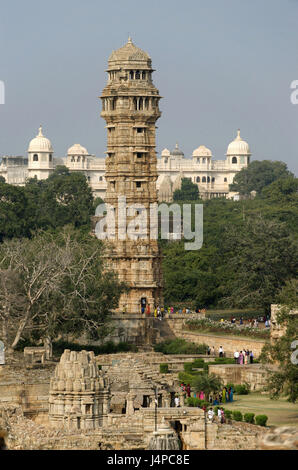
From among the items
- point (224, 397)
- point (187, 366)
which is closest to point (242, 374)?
point (187, 366)

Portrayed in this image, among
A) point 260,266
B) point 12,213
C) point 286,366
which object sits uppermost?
point 12,213

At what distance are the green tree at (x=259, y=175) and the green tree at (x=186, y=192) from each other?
7580mm

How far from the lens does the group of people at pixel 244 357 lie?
190ft

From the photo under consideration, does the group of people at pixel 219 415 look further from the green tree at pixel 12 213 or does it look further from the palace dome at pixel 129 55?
the green tree at pixel 12 213

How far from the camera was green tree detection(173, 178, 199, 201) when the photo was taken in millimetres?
162000

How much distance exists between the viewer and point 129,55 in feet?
233

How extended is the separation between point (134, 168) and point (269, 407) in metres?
24.8

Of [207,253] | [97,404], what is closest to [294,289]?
[97,404]

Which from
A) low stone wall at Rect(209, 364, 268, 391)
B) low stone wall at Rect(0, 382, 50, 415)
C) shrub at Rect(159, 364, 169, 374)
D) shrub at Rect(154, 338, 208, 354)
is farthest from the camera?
shrub at Rect(154, 338, 208, 354)

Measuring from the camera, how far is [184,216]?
106 m

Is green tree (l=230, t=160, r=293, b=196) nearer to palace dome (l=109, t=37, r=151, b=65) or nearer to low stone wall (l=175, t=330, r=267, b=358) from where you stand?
palace dome (l=109, t=37, r=151, b=65)

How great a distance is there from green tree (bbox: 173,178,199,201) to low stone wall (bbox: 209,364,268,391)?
343 ft

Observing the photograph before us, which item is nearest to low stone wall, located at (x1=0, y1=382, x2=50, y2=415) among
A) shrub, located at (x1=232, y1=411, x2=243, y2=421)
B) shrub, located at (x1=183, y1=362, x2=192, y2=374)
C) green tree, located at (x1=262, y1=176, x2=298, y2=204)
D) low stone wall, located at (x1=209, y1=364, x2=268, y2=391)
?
shrub, located at (x1=232, y1=411, x2=243, y2=421)

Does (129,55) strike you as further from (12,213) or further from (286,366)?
(286,366)
